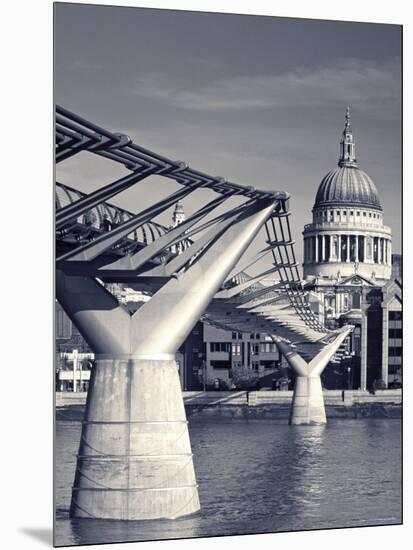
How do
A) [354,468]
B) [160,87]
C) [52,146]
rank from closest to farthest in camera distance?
[52,146]
[160,87]
[354,468]

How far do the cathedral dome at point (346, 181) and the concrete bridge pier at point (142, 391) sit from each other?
800mm

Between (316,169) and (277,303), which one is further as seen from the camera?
(277,303)

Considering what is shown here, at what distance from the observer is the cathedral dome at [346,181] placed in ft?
92.9

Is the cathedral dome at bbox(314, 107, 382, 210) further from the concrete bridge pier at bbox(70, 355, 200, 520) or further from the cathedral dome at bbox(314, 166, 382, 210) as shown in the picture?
the concrete bridge pier at bbox(70, 355, 200, 520)

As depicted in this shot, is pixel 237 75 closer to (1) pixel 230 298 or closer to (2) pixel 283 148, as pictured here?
(2) pixel 283 148

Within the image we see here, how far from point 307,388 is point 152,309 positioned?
2.39 metres

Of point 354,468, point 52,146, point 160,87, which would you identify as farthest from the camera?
point 354,468

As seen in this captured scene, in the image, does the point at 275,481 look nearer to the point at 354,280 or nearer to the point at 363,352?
the point at 363,352

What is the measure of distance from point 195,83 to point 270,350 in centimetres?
477

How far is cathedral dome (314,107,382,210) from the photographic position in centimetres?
2833

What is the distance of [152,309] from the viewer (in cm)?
2844

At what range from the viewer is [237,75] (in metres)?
27.8

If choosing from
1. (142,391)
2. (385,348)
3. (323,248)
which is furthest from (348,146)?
(142,391)

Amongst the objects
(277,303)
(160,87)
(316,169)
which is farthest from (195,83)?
(277,303)
